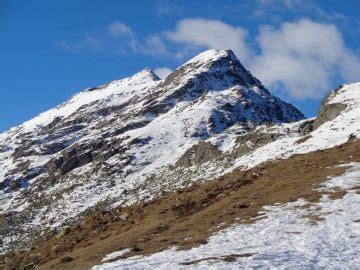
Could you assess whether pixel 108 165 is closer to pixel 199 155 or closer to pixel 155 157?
pixel 155 157

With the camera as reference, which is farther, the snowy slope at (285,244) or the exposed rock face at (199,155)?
the exposed rock face at (199,155)

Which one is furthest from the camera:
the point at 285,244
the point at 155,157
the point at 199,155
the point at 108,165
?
the point at 108,165

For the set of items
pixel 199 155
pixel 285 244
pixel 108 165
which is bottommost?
pixel 285 244

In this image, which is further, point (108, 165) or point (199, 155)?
point (108, 165)

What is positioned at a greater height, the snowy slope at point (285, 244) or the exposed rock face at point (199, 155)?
the exposed rock face at point (199, 155)

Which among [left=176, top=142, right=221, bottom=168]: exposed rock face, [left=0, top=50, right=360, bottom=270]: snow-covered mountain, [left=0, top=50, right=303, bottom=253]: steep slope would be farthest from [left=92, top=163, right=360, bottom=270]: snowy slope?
[left=176, top=142, right=221, bottom=168]: exposed rock face

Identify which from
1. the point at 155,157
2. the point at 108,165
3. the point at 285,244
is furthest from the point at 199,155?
the point at 285,244

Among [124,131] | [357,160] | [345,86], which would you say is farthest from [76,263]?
[124,131]

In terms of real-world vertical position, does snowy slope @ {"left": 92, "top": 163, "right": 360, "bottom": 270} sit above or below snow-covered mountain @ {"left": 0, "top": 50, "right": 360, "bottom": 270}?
below

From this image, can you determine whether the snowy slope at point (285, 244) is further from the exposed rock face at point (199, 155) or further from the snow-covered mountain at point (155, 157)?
the exposed rock face at point (199, 155)

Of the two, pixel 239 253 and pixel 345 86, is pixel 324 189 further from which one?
pixel 345 86

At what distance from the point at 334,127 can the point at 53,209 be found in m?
70.7

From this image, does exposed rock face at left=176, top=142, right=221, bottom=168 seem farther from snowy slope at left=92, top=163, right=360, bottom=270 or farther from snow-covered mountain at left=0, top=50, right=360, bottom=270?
snowy slope at left=92, top=163, right=360, bottom=270

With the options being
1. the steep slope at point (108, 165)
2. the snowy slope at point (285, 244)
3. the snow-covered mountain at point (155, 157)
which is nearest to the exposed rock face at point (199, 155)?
the snow-covered mountain at point (155, 157)
